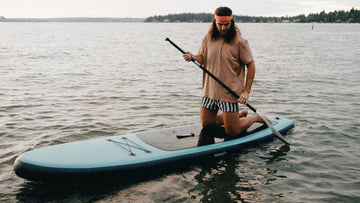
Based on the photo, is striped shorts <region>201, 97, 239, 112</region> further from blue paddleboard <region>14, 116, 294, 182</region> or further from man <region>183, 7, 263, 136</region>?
blue paddleboard <region>14, 116, 294, 182</region>

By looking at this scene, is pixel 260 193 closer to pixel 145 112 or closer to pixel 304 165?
pixel 304 165

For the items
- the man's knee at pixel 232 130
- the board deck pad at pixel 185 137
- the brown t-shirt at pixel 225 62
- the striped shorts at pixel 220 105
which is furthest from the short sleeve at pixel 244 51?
the board deck pad at pixel 185 137

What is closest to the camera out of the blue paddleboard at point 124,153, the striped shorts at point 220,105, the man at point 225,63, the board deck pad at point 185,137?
the blue paddleboard at point 124,153

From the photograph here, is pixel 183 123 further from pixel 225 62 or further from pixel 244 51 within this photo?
pixel 244 51

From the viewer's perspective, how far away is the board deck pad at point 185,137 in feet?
19.1

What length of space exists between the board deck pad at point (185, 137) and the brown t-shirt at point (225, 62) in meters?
0.83

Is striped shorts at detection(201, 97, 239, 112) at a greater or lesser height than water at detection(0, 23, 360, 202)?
greater

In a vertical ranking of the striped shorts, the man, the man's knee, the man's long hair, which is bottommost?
the man's knee

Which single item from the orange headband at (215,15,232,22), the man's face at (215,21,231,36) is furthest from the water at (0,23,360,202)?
the orange headband at (215,15,232,22)

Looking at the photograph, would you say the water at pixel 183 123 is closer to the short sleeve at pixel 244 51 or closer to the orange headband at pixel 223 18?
the short sleeve at pixel 244 51

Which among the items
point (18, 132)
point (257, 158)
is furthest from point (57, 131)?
point (257, 158)

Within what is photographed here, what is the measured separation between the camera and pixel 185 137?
619cm

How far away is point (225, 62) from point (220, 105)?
0.74 metres

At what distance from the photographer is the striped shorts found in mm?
5699
